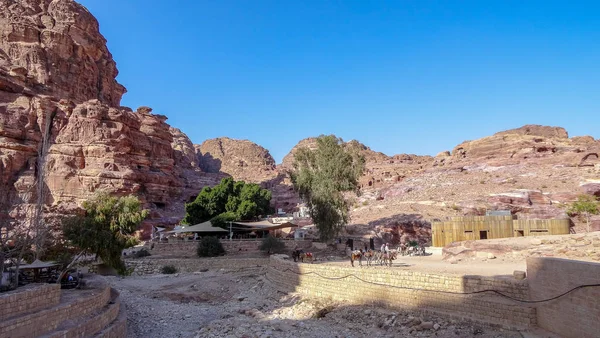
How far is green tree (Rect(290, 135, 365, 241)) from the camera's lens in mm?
30109

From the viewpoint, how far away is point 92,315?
12.4m

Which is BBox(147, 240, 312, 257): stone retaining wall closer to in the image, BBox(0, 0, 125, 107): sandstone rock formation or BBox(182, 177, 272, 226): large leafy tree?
BBox(182, 177, 272, 226): large leafy tree

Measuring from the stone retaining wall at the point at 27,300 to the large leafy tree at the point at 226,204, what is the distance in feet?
87.1

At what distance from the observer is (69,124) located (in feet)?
160

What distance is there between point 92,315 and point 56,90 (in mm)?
50046

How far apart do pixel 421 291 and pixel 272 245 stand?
17868mm

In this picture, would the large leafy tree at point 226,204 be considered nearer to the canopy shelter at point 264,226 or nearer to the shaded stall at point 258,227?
the shaded stall at point 258,227

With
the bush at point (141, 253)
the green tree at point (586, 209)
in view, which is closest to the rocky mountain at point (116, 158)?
the green tree at point (586, 209)

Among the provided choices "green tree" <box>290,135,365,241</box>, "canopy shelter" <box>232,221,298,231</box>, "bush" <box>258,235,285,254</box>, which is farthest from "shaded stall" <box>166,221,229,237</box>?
"green tree" <box>290,135,365,241</box>

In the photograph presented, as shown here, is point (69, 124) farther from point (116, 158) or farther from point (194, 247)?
point (194, 247)

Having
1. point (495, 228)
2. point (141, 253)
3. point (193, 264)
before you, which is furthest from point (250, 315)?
point (495, 228)

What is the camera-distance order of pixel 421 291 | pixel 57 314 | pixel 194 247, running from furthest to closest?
pixel 194 247
pixel 421 291
pixel 57 314

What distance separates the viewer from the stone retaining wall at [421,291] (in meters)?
10.8

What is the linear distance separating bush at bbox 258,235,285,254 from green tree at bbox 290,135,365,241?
3.24 m
